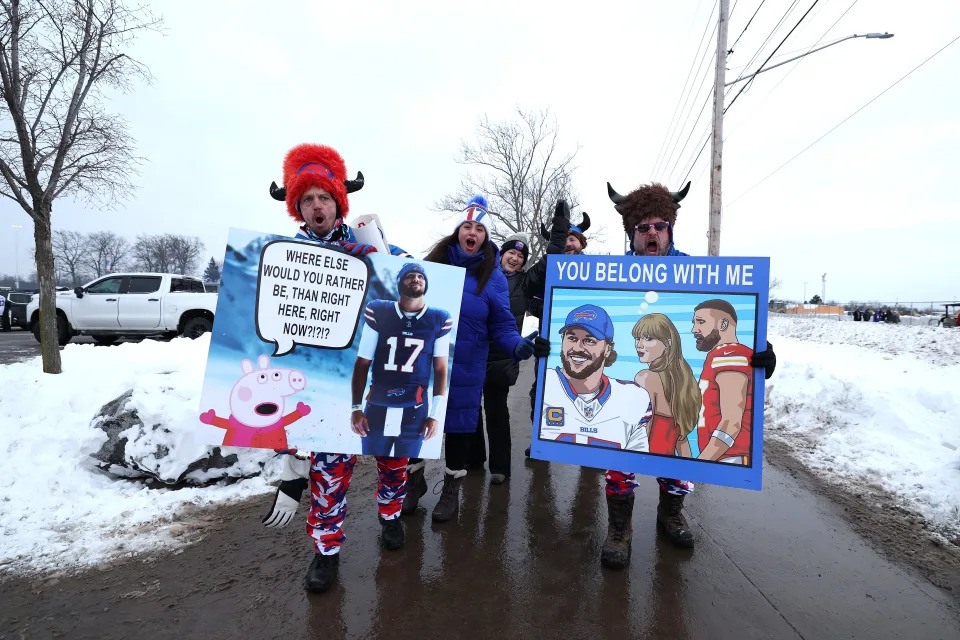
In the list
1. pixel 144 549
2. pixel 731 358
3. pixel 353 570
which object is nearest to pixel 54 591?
pixel 144 549

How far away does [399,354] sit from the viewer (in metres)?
2.48

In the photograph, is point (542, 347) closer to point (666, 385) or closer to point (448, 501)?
point (666, 385)

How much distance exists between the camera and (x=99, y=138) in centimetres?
627

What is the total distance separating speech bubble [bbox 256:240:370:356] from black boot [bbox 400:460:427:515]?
55.0 inches

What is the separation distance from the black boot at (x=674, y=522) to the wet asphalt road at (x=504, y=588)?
0.07m

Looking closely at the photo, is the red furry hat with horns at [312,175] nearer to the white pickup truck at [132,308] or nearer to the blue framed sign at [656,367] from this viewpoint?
the blue framed sign at [656,367]

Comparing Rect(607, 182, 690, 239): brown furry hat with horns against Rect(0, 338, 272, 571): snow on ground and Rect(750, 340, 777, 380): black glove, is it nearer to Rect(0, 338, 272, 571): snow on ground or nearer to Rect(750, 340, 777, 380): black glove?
Rect(750, 340, 777, 380): black glove

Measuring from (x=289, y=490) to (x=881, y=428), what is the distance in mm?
5784

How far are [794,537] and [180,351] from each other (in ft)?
22.0

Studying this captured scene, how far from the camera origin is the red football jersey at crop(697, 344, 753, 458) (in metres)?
2.29

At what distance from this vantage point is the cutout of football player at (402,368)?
2413 mm

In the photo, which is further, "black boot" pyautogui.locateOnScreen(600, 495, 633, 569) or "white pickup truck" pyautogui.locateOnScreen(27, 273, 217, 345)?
"white pickup truck" pyautogui.locateOnScreen(27, 273, 217, 345)

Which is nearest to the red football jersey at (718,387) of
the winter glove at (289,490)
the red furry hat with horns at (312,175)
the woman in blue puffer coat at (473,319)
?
the woman in blue puffer coat at (473,319)

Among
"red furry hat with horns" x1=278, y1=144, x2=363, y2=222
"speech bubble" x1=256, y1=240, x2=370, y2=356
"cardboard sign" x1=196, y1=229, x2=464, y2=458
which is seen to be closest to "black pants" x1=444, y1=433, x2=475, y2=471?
"cardboard sign" x1=196, y1=229, x2=464, y2=458
